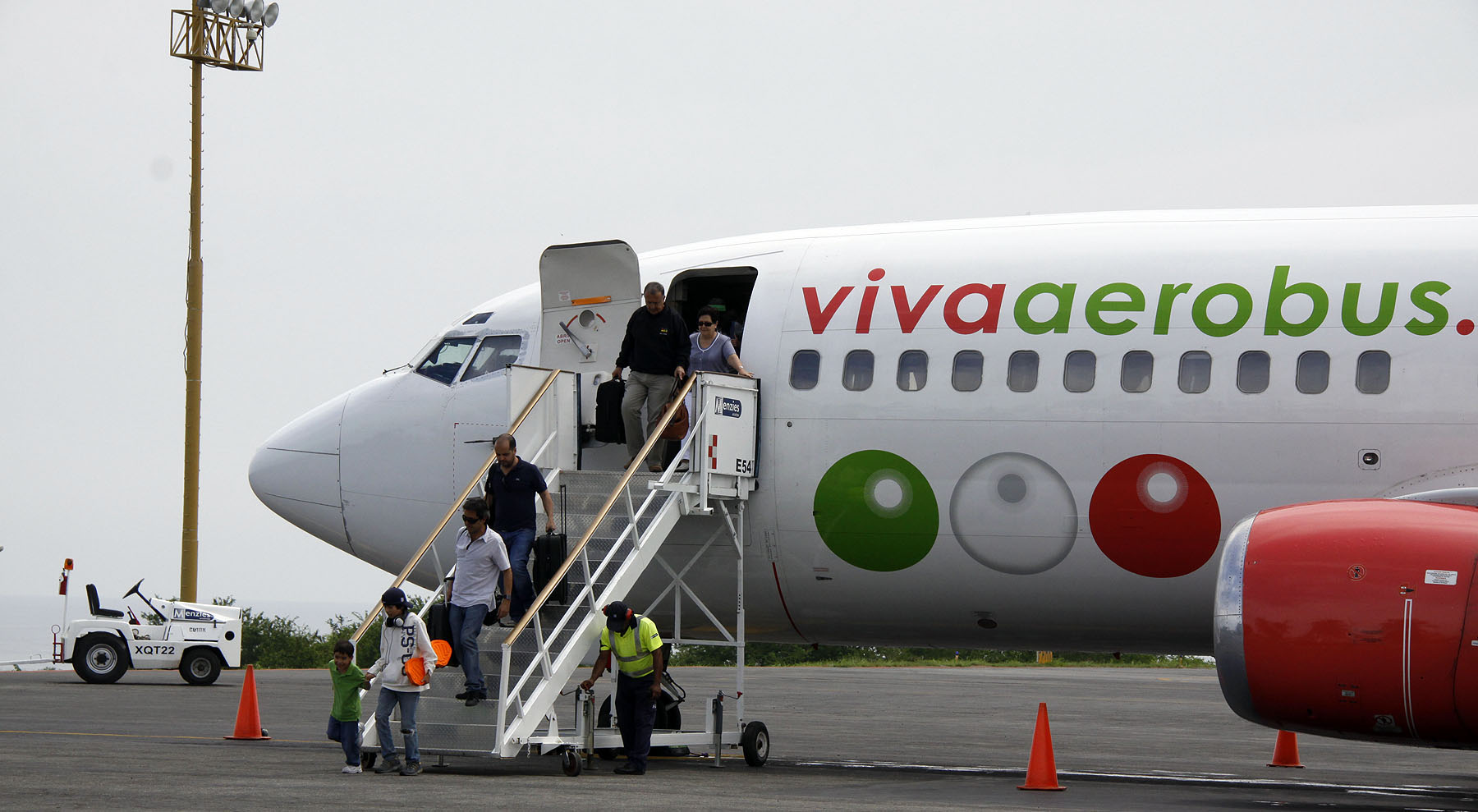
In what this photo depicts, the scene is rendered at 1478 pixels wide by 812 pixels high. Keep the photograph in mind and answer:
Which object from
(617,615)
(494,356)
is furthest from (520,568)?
(494,356)

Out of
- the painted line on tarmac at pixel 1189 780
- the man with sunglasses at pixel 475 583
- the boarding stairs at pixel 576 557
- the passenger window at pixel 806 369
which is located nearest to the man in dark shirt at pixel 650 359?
the boarding stairs at pixel 576 557

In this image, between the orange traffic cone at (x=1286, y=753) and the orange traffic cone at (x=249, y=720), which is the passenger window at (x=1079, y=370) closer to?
the orange traffic cone at (x=1286, y=753)

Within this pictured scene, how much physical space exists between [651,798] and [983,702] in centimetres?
1903

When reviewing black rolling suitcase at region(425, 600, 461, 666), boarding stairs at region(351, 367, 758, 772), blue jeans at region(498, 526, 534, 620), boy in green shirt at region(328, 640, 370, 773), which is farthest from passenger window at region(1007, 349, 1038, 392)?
boy in green shirt at region(328, 640, 370, 773)

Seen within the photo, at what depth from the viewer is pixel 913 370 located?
15.1 m

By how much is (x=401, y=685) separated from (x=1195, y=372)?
24.7 ft

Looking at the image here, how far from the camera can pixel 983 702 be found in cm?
3023

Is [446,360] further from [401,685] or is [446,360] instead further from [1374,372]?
[1374,372]

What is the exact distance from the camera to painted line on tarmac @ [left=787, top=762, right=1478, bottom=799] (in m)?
15.6

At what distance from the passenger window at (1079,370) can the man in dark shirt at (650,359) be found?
362 cm

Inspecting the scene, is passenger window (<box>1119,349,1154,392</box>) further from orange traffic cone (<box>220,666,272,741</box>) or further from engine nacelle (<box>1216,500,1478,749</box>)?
orange traffic cone (<box>220,666,272,741</box>)

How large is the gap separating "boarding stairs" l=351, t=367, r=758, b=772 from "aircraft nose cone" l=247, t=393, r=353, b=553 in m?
1.92

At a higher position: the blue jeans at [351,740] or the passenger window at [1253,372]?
the passenger window at [1253,372]

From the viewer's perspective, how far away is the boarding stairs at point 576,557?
1396 cm
